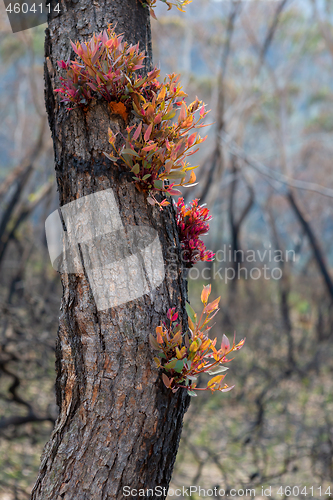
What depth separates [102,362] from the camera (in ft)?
3.23

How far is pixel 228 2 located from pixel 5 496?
9070 millimetres

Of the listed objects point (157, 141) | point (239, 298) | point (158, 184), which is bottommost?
point (239, 298)

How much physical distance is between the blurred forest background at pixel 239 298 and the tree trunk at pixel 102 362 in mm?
631

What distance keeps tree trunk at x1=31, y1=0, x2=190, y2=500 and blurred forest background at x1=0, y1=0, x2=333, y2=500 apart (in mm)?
631

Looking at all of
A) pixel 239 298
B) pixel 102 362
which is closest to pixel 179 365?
pixel 102 362

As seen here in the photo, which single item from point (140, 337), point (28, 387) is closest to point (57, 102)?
point (140, 337)

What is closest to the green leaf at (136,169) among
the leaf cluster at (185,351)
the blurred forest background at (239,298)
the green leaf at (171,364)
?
the leaf cluster at (185,351)

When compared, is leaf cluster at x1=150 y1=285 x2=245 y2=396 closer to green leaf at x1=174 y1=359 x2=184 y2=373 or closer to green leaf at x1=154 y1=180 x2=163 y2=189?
green leaf at x1=174 y1=359 x2=184 y2=373

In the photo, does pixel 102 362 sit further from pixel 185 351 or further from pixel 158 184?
pixel 158 184

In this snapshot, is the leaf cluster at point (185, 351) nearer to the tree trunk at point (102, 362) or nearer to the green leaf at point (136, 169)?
the tree trunk at point (102, 362)

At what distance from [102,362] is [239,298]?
8040 millimetres

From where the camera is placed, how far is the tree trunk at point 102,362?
0.95m

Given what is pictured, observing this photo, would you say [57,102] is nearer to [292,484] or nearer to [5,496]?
[5,496]

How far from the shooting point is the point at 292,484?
3.43m
